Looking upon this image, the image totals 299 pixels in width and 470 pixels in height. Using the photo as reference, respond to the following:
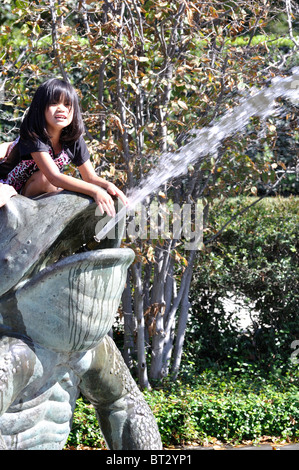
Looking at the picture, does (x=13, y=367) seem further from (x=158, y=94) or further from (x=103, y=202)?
(x=158, y=94)

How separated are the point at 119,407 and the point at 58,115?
1197mm

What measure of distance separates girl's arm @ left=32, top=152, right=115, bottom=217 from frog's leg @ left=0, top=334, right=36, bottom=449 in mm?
537

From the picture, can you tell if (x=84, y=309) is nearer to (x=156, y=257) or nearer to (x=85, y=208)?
(x=85, y=208)

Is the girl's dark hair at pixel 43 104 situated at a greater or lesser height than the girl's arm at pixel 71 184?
greater

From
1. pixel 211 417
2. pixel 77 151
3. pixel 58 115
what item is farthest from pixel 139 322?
pixel 58 115

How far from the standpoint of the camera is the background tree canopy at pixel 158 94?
5.01 metres

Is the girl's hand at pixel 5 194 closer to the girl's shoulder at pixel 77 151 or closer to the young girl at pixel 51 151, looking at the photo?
the young girl at pixel 51 151

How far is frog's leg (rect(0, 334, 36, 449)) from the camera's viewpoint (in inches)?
83.6

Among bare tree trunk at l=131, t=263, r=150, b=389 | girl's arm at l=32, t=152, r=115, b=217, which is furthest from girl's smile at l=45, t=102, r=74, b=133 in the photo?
bare tree trunk at l=131, t=263, r=150, b=389

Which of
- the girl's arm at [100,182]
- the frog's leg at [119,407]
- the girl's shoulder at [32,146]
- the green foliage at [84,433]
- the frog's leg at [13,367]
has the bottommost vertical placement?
the green foliage at [84,433]

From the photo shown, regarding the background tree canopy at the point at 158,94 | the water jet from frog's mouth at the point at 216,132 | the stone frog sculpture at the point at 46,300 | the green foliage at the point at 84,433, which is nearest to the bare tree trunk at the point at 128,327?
the background tree canopy at the point at 158,94

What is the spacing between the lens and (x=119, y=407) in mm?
2652
